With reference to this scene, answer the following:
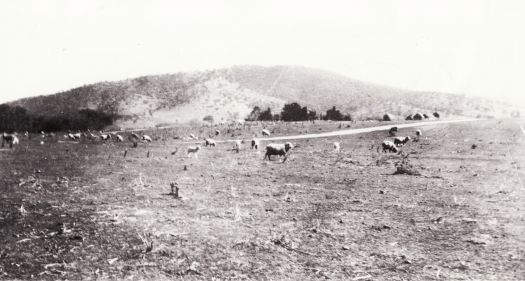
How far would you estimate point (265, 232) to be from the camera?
10.0 m

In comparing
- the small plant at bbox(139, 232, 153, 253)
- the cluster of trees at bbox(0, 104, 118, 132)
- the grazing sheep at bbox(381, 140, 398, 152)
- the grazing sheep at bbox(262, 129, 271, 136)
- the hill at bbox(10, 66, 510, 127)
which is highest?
the hill at bbox(10, 66, 510, 127)

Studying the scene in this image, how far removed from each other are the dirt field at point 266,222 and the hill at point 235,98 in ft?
139

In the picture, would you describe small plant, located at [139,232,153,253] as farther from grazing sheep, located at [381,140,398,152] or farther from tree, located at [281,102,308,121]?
tree, located at [281,102,308,121]

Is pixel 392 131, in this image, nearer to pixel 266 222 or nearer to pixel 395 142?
pixel 395 142

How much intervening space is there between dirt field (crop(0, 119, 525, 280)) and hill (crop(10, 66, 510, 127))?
139ft

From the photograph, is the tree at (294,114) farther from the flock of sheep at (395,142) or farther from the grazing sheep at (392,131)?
the flock of sheep at (395,142)

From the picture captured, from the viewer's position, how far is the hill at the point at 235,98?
218 ft

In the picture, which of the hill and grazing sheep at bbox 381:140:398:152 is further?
the hill

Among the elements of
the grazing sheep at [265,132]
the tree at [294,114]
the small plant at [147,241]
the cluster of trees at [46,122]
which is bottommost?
the small plant at [147,241]

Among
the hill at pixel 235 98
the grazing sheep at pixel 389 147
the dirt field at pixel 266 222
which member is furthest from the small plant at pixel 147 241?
the hill at pixel 235 98

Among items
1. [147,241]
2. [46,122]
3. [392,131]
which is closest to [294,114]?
[392,131]

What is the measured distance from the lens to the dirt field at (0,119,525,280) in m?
8.10

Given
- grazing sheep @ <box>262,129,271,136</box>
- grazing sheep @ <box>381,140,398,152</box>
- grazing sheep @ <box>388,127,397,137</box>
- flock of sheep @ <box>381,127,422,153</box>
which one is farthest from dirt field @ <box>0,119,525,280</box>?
grazing sheep @ <box>262,129,271,136</box>

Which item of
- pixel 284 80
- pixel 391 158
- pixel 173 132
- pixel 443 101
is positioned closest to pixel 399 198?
pixel 391 158
